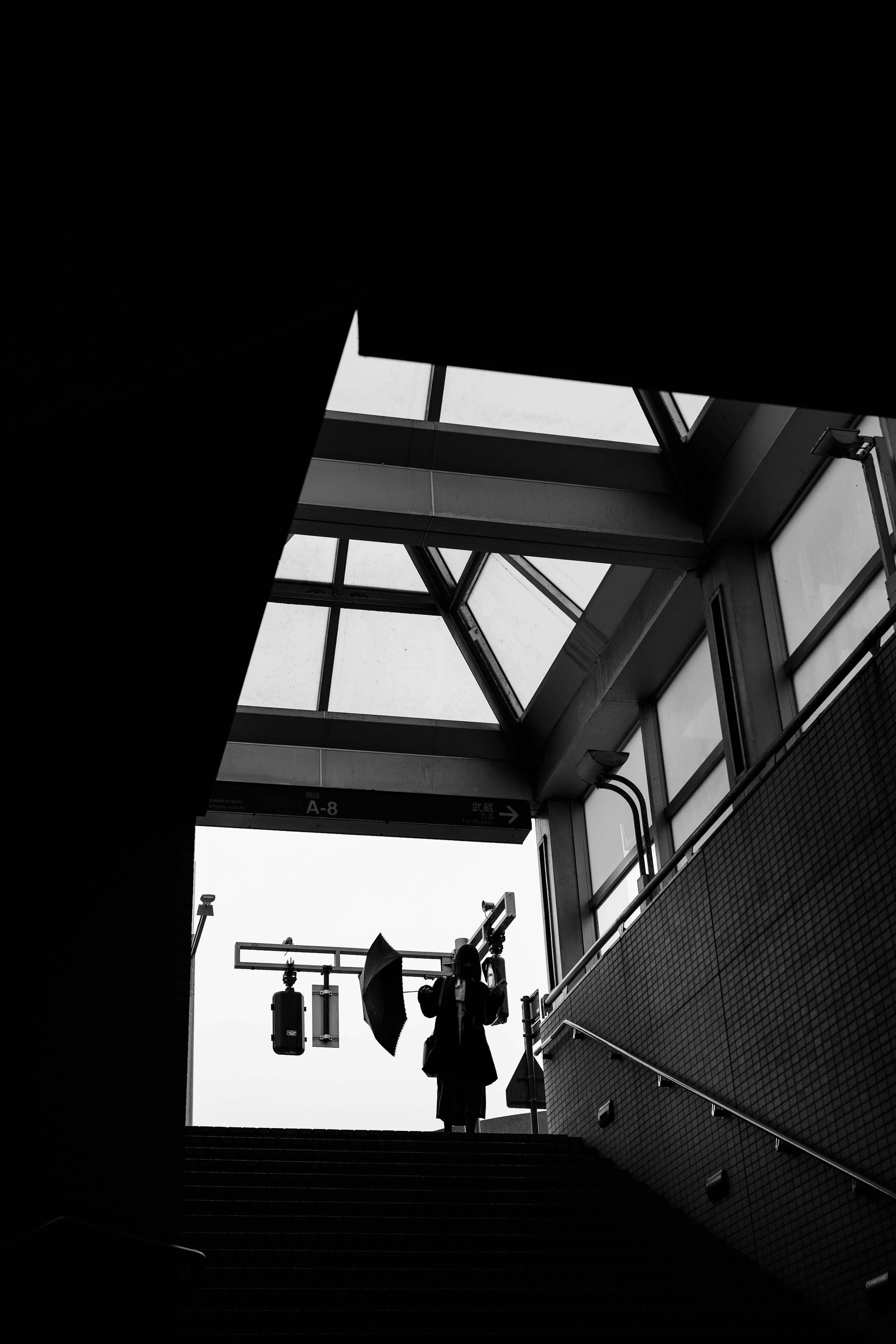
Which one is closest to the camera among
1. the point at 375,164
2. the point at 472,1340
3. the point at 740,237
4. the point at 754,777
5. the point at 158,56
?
the point at 158,56

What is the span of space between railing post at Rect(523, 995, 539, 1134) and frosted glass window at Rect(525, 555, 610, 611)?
4.13 meters

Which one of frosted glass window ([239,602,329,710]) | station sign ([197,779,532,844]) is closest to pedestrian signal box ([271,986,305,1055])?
station sign ([197,779,532,844])

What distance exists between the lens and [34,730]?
414 centimetres

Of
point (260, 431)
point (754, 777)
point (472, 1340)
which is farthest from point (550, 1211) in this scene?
point (260, 431)

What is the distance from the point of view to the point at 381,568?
14008 mm

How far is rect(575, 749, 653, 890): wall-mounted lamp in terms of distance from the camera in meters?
→ 10.6

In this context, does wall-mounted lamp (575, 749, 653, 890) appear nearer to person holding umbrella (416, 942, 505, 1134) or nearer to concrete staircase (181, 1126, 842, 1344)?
person holding umbrella (416, 942, 505, 1134)

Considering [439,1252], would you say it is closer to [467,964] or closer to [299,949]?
[467,964]

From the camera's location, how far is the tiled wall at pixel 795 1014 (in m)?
6.88

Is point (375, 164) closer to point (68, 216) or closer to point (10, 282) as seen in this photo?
point (68, 216)

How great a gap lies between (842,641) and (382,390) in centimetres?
399

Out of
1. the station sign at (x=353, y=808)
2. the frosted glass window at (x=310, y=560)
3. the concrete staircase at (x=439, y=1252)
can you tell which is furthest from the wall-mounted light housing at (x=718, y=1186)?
the frosted glass window at (x=310, y=560)

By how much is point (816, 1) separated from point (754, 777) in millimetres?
6648

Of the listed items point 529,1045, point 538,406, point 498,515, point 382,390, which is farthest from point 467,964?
point 382,390
